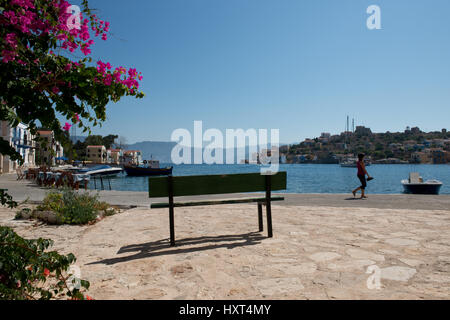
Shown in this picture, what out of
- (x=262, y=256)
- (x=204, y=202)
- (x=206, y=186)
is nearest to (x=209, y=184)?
(x=206, y=186)

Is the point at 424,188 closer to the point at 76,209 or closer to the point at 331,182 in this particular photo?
the point at 76,209

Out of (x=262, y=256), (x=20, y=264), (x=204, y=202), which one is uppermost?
(x=204, y=202)


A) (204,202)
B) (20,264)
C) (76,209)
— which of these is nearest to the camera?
(20,264)

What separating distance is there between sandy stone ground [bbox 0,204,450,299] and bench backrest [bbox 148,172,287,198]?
788 millimetres

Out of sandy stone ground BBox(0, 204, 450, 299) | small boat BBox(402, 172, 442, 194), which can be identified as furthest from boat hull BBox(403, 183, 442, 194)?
sandy stone ground BBox(0, 204, 450, 299)

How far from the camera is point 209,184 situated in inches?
184

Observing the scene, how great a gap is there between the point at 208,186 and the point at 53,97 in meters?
2.67

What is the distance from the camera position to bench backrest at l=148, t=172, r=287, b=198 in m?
4.49

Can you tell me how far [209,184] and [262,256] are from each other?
136cm

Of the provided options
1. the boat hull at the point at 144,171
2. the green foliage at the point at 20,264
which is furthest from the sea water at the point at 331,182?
the green foliage at the point at 20,264

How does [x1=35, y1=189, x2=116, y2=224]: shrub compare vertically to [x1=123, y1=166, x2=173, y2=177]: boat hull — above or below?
above

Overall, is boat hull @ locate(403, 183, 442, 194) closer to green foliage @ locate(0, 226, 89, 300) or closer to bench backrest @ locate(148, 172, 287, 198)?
bench backrest @ locate(148, 172, 287, 198)

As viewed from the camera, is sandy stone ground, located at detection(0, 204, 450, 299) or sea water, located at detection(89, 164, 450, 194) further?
Result: sea water, located at detection(89, 164, 450, 194)
